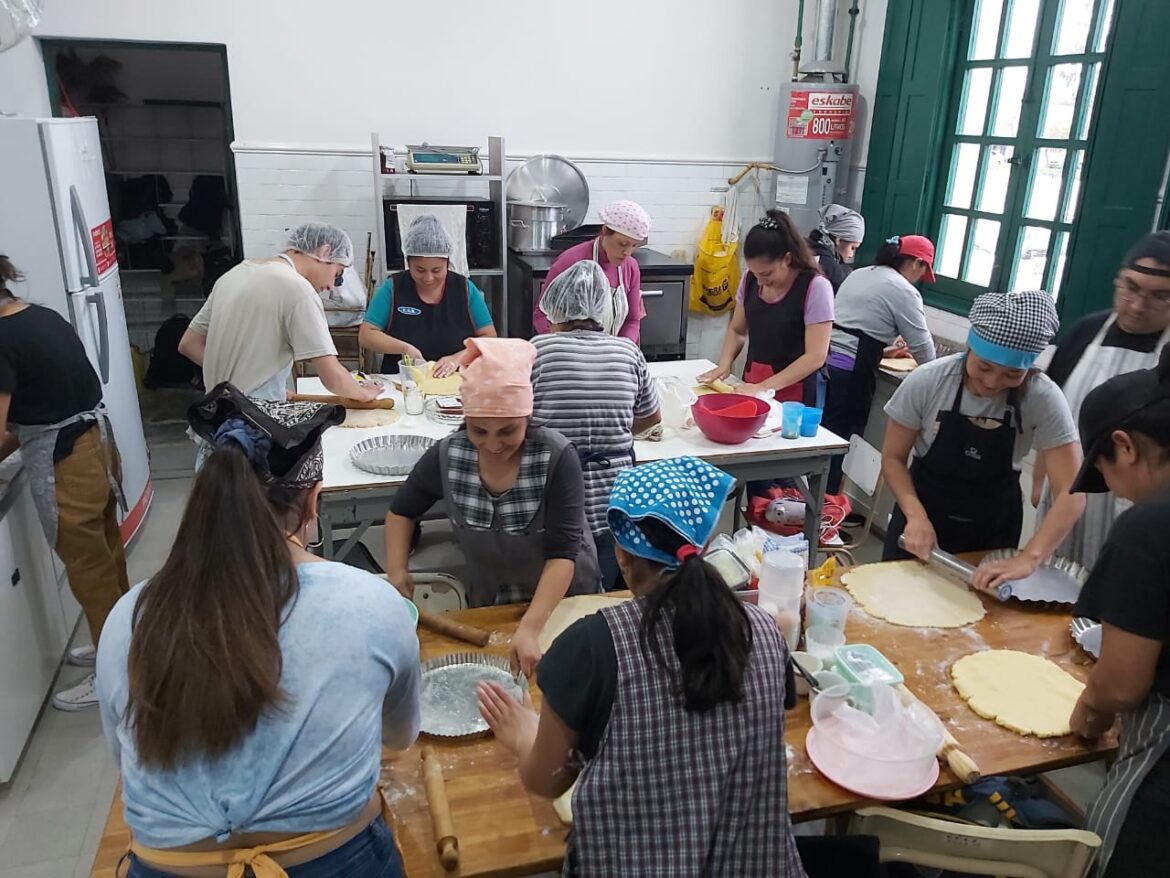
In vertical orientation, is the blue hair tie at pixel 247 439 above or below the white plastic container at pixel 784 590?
above

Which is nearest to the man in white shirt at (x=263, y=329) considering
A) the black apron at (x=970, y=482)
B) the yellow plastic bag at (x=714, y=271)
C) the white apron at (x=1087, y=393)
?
the black apron at (x=970, y=482)

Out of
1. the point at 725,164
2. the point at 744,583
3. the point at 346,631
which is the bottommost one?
the point at 744,583

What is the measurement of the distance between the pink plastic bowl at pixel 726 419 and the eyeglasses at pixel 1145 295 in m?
1.30

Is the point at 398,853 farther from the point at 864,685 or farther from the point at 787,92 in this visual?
the point at 787,92

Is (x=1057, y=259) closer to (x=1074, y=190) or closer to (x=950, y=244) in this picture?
(x=1074, y=190)

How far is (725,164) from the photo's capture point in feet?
20.5

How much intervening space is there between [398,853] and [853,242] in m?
4.44

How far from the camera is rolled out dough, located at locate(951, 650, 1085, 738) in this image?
6.08ft

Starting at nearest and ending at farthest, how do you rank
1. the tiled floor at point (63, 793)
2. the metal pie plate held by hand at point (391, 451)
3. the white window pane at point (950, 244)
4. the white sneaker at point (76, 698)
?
the tiled floor at point (63, 793), the metal pie plate held by hand at point (391, 451), the white sneaker at point (76, 698), the white window pane at point (950, 244)

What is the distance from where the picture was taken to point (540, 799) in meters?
1.60

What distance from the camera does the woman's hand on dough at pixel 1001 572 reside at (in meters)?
2.33

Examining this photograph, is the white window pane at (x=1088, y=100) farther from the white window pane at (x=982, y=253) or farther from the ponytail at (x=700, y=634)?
the ponytail at (x=700, y=634)

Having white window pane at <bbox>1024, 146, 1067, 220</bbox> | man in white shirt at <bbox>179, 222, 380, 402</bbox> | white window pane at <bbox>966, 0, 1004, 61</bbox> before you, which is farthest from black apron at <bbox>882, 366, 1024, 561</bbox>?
white window pane at <bbox>966, 0, 1004, 61</bbox>

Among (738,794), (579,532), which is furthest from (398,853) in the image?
(579,532)
